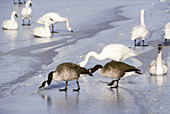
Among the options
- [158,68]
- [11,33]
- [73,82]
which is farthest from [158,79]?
[11,33]

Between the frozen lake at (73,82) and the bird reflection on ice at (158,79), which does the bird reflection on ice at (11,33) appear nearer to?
the frozen lake at (73,82)

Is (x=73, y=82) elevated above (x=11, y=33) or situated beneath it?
situated beneath

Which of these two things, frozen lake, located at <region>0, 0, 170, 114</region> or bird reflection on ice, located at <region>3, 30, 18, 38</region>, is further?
bird reflection on ice, located at <region>3, 30, 18, 38</region>

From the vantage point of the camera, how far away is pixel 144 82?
337 inches

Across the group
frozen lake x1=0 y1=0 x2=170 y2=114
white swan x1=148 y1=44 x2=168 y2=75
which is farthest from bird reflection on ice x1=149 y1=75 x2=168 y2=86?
white swan x1=148 y1=44 x2=168 y2=75

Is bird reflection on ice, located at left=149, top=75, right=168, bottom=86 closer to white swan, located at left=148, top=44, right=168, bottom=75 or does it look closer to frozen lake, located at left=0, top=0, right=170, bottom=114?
frozen lake, located at left=0, top=0, right=170, bottom=114

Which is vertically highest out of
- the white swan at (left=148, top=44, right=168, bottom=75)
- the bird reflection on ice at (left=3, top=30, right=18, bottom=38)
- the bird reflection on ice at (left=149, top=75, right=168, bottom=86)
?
the bird reflection on ice at (left=3, top=30, right=18, bottom=38)

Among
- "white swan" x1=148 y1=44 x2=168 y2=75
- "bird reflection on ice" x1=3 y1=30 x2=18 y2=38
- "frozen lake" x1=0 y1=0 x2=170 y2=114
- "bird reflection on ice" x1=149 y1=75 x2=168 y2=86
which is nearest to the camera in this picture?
"frozen lake" x1=0 y1=0 x2=170 y2=114

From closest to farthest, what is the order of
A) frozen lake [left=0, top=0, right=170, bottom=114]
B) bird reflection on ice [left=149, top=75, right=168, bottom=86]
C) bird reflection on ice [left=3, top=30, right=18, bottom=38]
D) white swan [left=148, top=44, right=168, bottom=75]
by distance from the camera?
1. frozen lake [left=0, top=0, right=170, bottom=114]
2. bird reflection on ice [left=149, top=75, right=168, bottom=86]
3. white swan [left=148, top=44, right=168, bottom=75]
4. bird reflection on ice [left=3, top=30, right=18, bottom=38]

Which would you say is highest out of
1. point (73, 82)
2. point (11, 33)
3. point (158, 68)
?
point (11, 33)

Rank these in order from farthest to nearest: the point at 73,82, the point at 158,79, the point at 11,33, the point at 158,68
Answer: the point at 11,33 < the point at 158,68 < the point at 158,79 < the point at 73,82

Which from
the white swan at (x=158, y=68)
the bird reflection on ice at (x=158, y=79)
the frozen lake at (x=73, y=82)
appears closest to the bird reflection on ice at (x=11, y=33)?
the frozen lake at (x=73, y=82)

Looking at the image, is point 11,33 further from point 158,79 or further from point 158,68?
point 158,79

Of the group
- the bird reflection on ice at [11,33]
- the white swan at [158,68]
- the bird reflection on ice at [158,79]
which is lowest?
the bird reflection on ice at [158,79]
